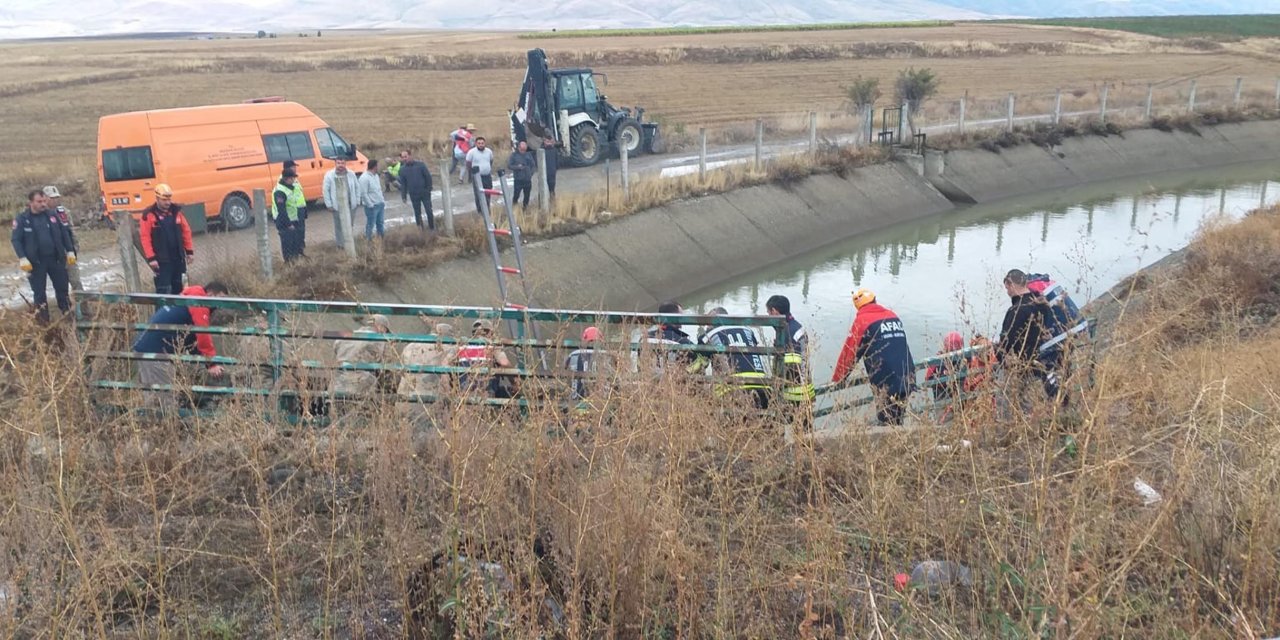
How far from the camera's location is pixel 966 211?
26188 mm

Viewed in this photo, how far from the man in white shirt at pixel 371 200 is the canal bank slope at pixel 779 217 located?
3.62 ft

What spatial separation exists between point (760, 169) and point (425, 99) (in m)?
22.8

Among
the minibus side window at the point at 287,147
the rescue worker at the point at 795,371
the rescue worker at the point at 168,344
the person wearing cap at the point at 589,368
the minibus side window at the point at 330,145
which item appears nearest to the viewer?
the rescue worker at the point at 795,371

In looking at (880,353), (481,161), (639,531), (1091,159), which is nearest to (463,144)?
(481,161)

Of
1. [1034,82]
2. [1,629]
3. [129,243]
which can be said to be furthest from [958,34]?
[1,629]

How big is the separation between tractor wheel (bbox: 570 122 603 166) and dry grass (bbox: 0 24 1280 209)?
150 inches

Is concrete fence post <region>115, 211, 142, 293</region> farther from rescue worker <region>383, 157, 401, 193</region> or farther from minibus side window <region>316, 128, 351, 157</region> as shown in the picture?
rescue worker <region>383, 157, 401, 193</region>

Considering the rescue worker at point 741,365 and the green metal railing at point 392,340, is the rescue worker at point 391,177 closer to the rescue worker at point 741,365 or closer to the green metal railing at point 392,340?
the green metal railing at point 392,340

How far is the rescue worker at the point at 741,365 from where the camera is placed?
6.16 m

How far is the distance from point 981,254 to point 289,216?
44.6 ft

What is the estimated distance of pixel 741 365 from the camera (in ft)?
21.5

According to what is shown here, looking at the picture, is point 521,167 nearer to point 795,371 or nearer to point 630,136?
point 630,136

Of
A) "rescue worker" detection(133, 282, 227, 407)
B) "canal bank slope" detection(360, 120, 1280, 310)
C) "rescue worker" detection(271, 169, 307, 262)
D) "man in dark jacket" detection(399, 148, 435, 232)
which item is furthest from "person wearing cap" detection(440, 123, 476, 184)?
"rescue worker" detection(133, 282, 227, 407)

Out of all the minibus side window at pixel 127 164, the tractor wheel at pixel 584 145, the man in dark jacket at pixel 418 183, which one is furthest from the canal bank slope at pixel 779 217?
the minibus side window at pixel 127 164
